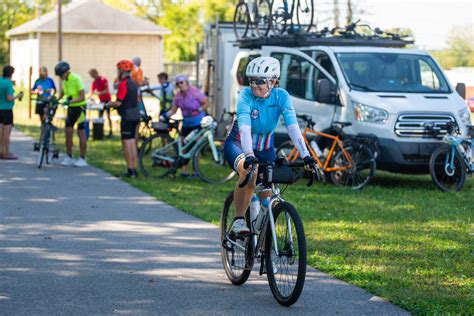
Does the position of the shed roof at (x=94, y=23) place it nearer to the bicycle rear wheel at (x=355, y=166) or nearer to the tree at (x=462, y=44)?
the tree at (x=462, y=44)

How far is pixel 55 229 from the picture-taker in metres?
11.6

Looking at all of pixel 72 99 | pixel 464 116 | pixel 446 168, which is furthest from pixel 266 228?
pixel 72 99

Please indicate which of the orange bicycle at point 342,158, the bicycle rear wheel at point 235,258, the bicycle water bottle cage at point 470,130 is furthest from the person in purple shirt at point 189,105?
the bicycle rear wheel at point 235,258

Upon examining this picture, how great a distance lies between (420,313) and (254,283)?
1646mm

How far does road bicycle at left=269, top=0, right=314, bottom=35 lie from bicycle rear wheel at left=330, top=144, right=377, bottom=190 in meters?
3.36

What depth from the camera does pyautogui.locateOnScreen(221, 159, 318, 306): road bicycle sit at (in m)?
7.58

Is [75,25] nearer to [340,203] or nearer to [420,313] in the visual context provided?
[340,203]

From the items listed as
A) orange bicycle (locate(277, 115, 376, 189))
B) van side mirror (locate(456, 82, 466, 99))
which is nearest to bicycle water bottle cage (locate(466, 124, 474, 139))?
van side mirror (locate(456, 82, 466, 99))

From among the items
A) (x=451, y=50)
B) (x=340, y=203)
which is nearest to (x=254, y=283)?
(x=340, y=203)

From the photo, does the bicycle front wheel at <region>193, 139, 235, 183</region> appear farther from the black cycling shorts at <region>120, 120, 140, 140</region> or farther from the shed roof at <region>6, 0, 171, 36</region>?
the shed roof at <region>6, 0, 171, 36</region>

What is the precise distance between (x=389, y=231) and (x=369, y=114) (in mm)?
4855

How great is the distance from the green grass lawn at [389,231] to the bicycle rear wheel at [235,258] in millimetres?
906

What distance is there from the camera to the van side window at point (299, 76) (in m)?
17.3

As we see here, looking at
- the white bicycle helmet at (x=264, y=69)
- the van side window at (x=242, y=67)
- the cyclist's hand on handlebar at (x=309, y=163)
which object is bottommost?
the cyclist's hand on handlebar at (x=309, y=163)
